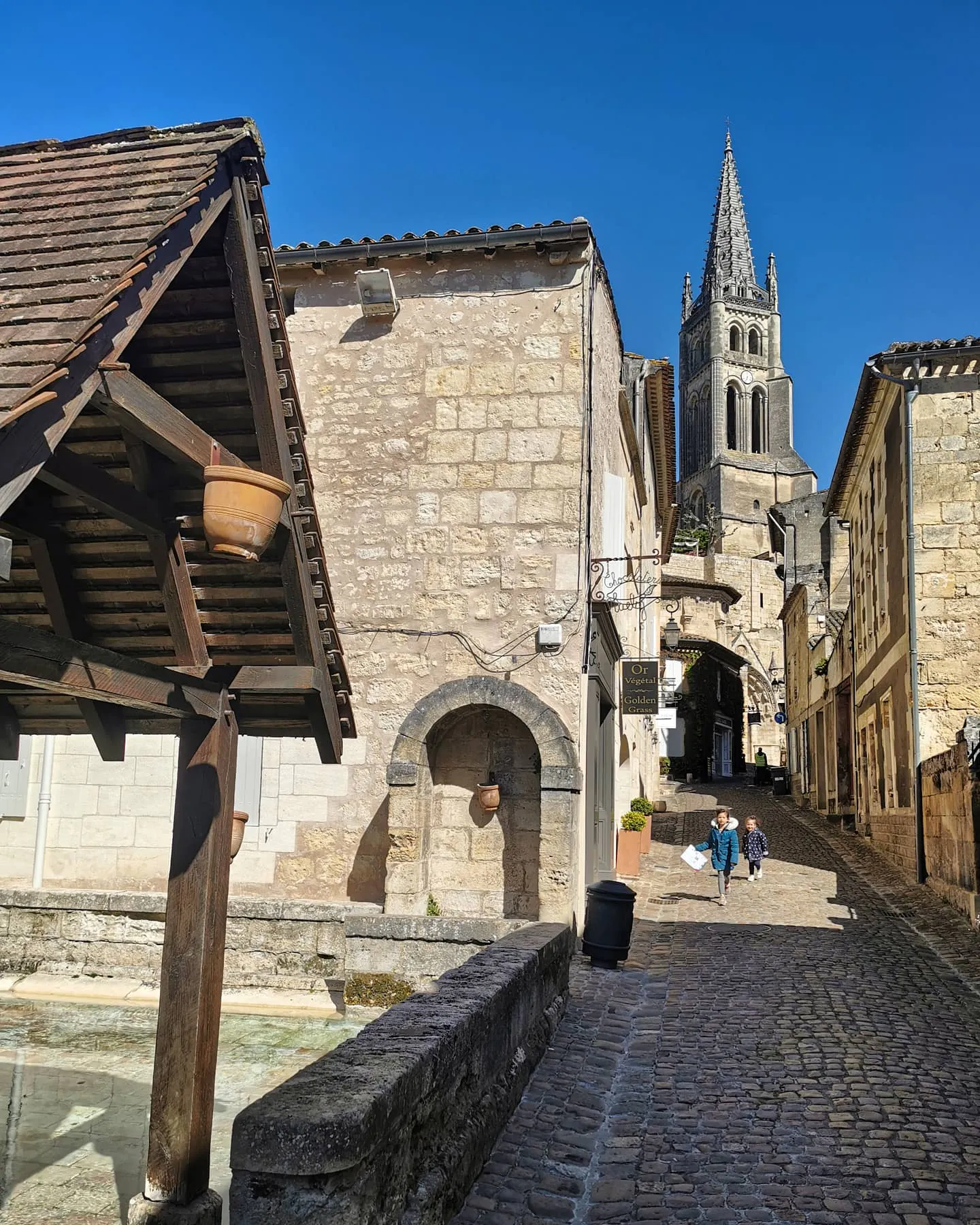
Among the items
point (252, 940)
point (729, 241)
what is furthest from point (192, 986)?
point (729, 241)

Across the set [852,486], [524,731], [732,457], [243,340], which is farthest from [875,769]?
[732,457]

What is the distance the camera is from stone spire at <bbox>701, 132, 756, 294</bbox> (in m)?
88.1

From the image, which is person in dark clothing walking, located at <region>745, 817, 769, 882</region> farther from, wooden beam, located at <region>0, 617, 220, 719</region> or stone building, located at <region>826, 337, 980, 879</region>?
wooden beam, located at <region>0, 617, 220, 719</region>

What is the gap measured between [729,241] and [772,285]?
5267mm

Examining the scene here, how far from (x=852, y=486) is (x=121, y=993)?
16.5 metres

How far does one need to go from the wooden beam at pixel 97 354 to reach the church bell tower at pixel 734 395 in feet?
227

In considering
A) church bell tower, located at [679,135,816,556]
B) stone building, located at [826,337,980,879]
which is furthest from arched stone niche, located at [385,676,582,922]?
church bell tower, located at [679,135,816,556]

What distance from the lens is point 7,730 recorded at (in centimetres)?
523

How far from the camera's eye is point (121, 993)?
869cm

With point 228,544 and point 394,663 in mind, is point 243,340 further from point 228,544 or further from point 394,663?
point 394,663

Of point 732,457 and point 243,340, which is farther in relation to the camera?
point 732,457

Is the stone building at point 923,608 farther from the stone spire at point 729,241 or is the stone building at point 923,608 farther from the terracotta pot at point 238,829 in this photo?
the stone spire at point 729,241

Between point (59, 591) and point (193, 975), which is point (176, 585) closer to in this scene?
point (59, 591)

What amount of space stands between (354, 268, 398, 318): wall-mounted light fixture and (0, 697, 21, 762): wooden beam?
6.51 metres
